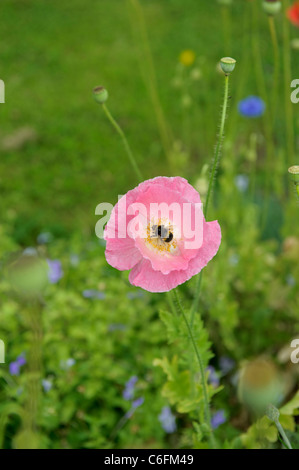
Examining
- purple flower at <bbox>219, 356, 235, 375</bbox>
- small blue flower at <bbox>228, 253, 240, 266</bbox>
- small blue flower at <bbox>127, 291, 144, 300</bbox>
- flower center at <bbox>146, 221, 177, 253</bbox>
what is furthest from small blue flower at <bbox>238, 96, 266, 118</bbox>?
flower center at <bbox>146, 221, 177, 253</bbox>

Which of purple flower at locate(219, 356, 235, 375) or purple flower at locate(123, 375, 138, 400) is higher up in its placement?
purple flower at locate(219, 356, 235, 375)

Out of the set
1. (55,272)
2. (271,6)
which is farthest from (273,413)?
(55,272)

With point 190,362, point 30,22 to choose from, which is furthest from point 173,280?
point 30,22

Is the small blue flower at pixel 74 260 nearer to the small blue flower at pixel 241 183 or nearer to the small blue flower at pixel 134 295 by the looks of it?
the small blue flower at pixel 134 295

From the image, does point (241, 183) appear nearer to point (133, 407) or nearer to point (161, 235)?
point (133, 407)

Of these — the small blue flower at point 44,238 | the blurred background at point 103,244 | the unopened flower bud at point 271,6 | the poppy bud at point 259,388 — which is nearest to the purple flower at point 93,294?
the blurred background at point 103,244

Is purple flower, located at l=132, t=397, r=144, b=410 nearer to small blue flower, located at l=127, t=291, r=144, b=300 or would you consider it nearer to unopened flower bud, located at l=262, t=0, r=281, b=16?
small blue flower, located at l=127, t=291, r=144, b=300

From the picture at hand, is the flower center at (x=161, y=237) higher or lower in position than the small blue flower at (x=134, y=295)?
lower
